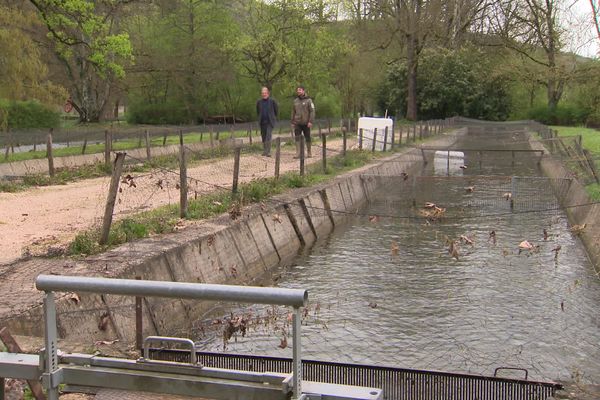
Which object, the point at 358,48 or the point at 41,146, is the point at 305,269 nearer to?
the point at 41,146

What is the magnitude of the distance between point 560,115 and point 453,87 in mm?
9390

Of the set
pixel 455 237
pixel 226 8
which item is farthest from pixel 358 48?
pixel 455 237

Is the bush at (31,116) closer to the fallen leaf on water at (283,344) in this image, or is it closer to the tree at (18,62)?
the tree at (18,62)

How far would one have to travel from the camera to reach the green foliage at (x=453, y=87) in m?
57.6

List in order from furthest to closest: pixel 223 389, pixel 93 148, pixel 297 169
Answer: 1. pixel 93 148
2. pixel 297 169
3. pixel 223 389

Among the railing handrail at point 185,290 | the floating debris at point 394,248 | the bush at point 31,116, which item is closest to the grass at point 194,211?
the floating debris at point 394,248

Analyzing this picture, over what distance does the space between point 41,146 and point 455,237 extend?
16728 mm

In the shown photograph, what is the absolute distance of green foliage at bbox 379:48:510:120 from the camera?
57594mm

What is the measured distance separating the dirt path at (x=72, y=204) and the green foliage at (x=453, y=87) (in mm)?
39979

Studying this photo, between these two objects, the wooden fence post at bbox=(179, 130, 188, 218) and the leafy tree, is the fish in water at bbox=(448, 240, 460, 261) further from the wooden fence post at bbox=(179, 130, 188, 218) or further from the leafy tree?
the leafy tree

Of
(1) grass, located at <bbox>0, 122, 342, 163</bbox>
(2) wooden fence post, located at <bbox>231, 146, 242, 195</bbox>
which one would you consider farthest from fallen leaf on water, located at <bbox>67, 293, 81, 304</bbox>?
(1) grass, located at <bbox>0, 122, 342, 163</bbox>

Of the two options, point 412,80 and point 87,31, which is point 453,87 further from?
point 87,31

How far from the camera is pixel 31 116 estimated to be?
1501 inches

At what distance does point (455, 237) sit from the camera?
15.1 metres
